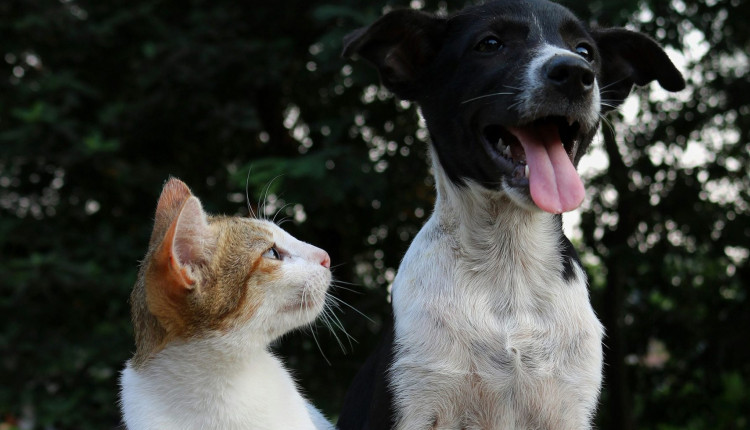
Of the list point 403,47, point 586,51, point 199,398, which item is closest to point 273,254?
point 199,398

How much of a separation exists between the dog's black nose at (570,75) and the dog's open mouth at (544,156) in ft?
0.42

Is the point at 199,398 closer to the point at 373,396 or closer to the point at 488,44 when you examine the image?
the point at 373,396

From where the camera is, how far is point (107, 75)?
585 centimetres

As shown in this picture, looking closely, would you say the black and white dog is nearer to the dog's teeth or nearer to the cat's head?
the dog's teeth

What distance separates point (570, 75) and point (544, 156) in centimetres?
25

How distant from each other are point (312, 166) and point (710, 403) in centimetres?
350

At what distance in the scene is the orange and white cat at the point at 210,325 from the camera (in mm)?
2348

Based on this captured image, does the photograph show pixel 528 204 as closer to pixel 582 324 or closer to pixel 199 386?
pixel 582 324

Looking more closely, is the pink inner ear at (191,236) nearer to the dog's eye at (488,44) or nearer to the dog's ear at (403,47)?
the dog's ear at (403,47)

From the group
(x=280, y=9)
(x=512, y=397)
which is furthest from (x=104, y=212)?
(x=512, y=397)

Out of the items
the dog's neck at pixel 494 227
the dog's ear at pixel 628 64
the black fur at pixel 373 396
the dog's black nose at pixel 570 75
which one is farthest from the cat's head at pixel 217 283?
the dog's ear at pixel 628 64

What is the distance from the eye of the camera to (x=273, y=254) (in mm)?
2639

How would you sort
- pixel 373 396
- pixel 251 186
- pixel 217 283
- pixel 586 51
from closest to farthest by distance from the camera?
pixel 217 283 → pixel 373 396 → pixel 586 51 → pixel 251 186

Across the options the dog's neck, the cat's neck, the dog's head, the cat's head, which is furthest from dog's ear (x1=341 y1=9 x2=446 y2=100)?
the cat's neck
